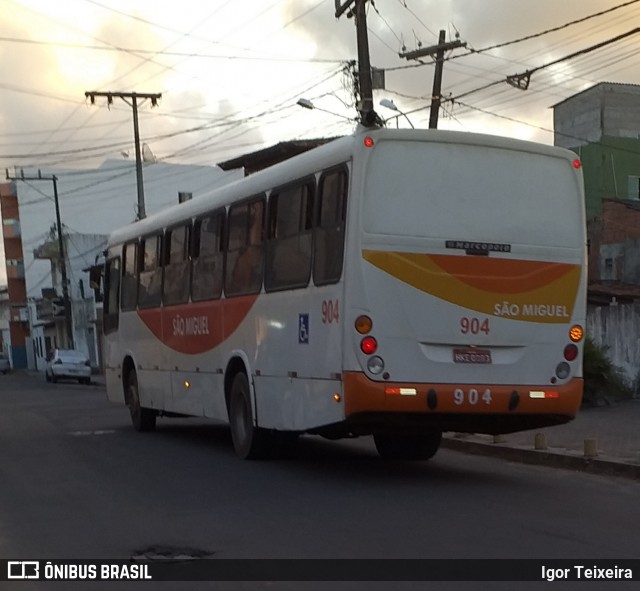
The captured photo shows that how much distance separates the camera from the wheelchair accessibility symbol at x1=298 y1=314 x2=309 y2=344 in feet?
38.1

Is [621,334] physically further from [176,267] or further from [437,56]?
[176,267]

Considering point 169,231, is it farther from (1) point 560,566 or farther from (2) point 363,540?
(1) point 560,566

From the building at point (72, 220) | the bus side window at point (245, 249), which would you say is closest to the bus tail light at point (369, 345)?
the bus side window at point (245, 249)

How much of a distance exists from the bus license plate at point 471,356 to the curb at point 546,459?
87.3 inches

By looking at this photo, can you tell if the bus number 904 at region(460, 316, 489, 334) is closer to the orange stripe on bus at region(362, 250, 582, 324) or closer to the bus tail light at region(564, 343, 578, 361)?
the orange stripe on bus at region(362, 250, 582, 324)

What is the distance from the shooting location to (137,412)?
18.6 metres

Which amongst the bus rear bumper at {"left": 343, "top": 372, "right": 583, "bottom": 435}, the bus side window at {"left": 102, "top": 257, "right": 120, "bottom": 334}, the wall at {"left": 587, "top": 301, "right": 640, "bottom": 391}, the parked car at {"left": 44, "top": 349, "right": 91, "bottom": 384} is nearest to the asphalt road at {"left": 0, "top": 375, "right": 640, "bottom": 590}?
the bus rear bumper at {"left": 343, "top": 372, "right": 583, "bottom": 435}

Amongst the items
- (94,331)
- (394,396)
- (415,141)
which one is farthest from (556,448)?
(94,331)

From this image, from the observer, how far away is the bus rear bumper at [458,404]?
1052cm

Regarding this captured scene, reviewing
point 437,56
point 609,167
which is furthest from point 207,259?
point 609,167

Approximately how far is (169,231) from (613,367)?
971 cm

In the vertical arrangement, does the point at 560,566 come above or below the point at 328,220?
below

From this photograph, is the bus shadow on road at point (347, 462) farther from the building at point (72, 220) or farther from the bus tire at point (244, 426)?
the building at point (72, 220)

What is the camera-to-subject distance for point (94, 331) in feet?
211
